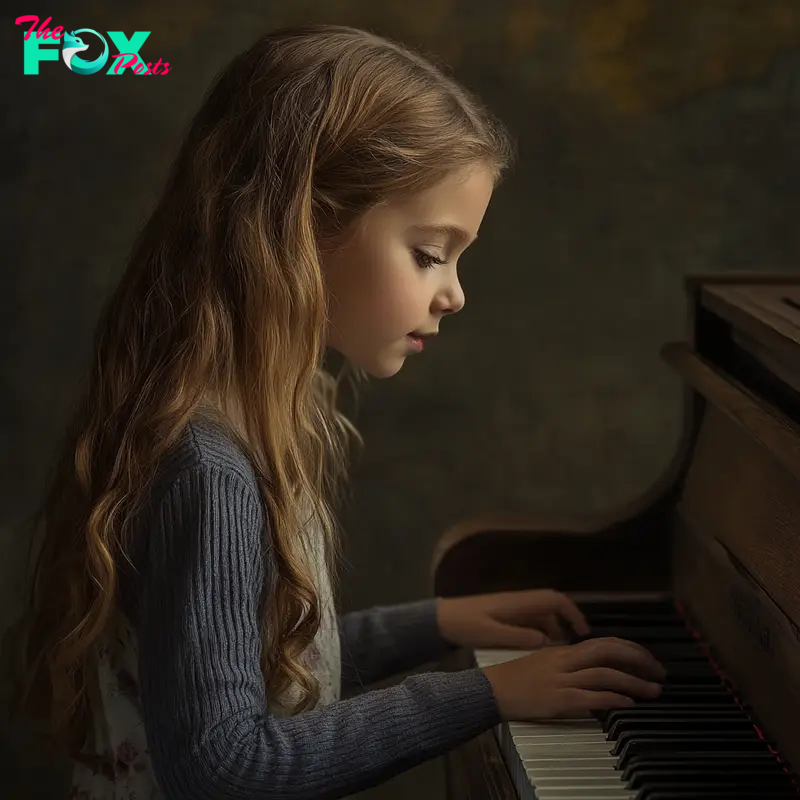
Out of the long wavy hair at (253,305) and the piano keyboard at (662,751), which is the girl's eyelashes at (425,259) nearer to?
the long wavy hair at (253,305)

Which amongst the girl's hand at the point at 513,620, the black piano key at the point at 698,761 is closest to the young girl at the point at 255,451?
the black piano key at the point at 698,761

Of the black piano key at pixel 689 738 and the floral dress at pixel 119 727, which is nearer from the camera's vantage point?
the black piano key at pixel 689 738

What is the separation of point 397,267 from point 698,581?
21.9 inches

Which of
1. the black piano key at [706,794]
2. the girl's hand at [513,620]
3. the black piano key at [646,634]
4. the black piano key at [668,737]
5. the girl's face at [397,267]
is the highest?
the girl's face at [397,267]

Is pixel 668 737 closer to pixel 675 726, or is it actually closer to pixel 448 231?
pixel 675 726

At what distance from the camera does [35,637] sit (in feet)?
4.89

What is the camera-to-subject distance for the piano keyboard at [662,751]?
116 centimetres

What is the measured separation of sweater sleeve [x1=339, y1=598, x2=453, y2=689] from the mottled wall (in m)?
0.76

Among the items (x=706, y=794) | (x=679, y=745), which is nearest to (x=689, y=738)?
(x=679, y=745)

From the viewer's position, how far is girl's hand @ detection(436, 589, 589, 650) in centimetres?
161

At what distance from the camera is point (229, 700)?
120 cm

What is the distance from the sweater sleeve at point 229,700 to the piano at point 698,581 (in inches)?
5.1

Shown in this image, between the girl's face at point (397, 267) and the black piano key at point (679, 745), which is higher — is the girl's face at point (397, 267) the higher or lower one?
the higher one

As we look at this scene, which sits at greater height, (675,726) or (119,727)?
(675,726)
